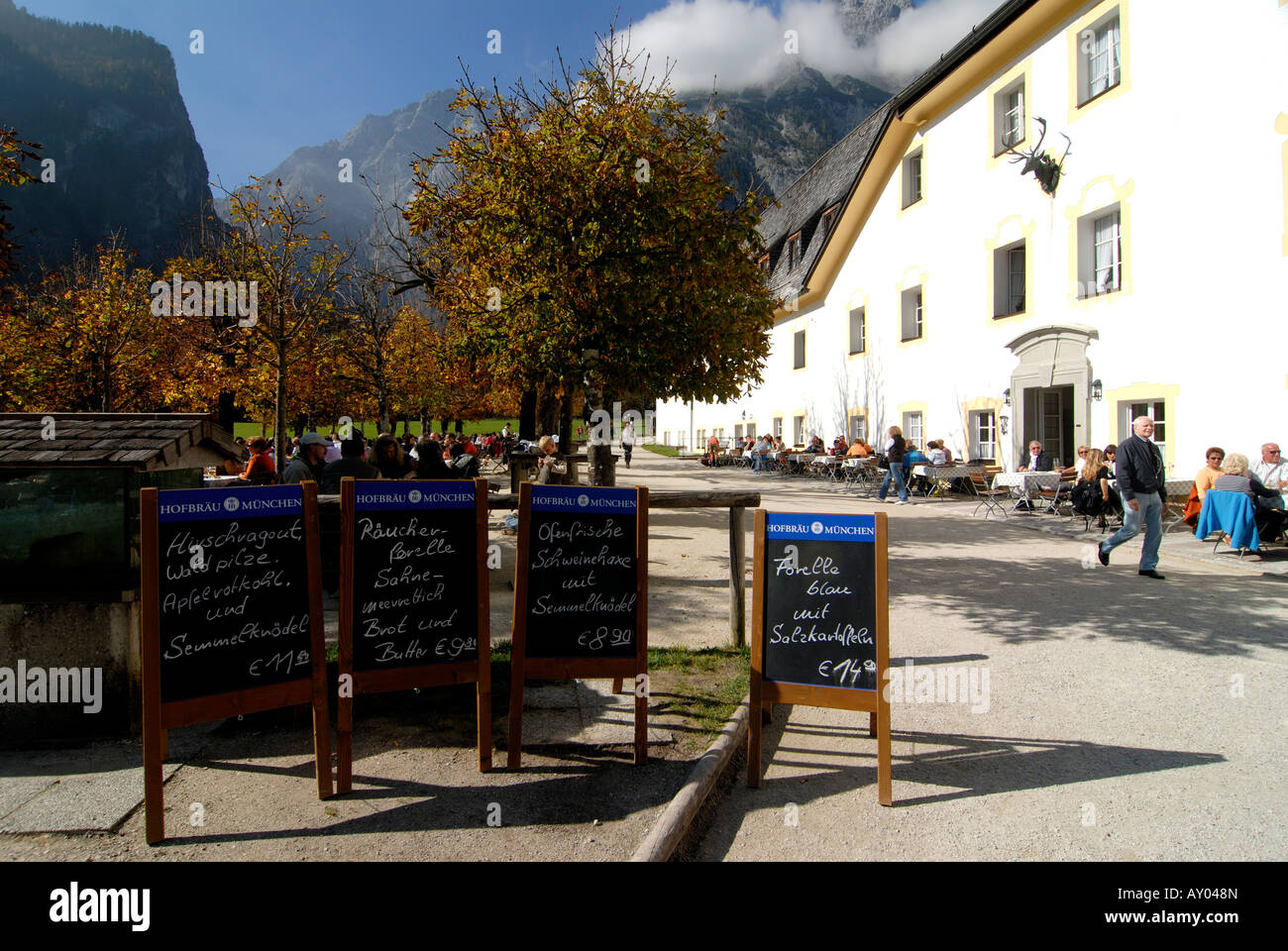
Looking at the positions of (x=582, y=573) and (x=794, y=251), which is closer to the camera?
(x=582, y=573)

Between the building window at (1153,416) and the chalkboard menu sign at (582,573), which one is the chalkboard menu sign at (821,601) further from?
the building window at (1153,416)

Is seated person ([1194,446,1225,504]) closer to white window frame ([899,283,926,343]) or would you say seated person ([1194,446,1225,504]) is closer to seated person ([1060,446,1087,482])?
seated person ([1060,446,1087,482])

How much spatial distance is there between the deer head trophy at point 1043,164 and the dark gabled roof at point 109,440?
16.0m

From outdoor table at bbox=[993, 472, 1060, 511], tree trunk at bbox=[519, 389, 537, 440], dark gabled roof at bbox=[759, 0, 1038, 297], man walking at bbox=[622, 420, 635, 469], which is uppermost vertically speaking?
dark gabled roof at bbox=[759, 0, 1038, 297]

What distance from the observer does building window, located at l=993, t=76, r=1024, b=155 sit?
1691 cm

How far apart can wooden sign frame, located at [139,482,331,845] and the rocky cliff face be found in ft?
464

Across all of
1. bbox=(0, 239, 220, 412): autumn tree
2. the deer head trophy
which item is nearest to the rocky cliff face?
bbox=(0, 239, 220, 412): autumn tree

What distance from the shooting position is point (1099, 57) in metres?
14.8

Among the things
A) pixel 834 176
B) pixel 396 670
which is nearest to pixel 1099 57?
pixel 834 176

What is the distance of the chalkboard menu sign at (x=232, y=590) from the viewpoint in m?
3.46

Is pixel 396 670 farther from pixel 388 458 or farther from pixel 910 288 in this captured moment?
pixel 910 288

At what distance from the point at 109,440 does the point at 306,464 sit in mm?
4478

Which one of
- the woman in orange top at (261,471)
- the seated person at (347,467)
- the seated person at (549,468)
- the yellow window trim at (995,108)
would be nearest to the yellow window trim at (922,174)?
the yellow window trim at (995,108)
